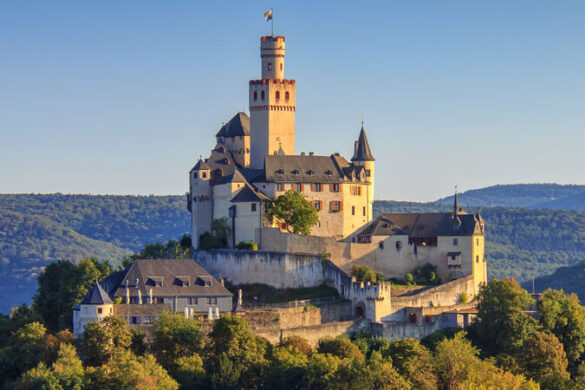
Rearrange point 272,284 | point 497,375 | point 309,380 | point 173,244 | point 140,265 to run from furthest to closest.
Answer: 1. point 173,244
2. point 272,284
3. point 140,265
4. point 497,375
5. point 309,380

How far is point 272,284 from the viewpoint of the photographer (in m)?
94.7

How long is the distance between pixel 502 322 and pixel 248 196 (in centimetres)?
2374

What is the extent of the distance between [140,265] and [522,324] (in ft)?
94.3

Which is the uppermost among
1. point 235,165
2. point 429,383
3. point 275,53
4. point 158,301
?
point 275,53

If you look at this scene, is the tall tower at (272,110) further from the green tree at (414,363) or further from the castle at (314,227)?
the green tree at (414,363)

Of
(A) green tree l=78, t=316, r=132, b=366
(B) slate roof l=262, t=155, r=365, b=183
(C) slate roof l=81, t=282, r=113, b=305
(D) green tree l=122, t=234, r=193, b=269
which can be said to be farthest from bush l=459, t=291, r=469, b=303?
(C) slate roof l=81, t=282, r=113, b=305

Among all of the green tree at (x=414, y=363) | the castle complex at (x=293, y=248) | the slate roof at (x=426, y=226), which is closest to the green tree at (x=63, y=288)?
the castle complex at (x=293, y=248)

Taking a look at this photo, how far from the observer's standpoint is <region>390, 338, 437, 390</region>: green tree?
7944cm

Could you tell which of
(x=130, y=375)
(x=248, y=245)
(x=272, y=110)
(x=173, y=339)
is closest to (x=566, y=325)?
(x=248, y=245)

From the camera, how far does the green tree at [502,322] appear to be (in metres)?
87.7

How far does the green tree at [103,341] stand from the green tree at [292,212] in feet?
72.5

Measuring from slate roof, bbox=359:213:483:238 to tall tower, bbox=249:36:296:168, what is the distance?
11846 millimetres

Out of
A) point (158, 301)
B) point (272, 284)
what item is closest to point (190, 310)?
point (158, 301)

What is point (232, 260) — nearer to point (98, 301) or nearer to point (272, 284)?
point (272, 284)
